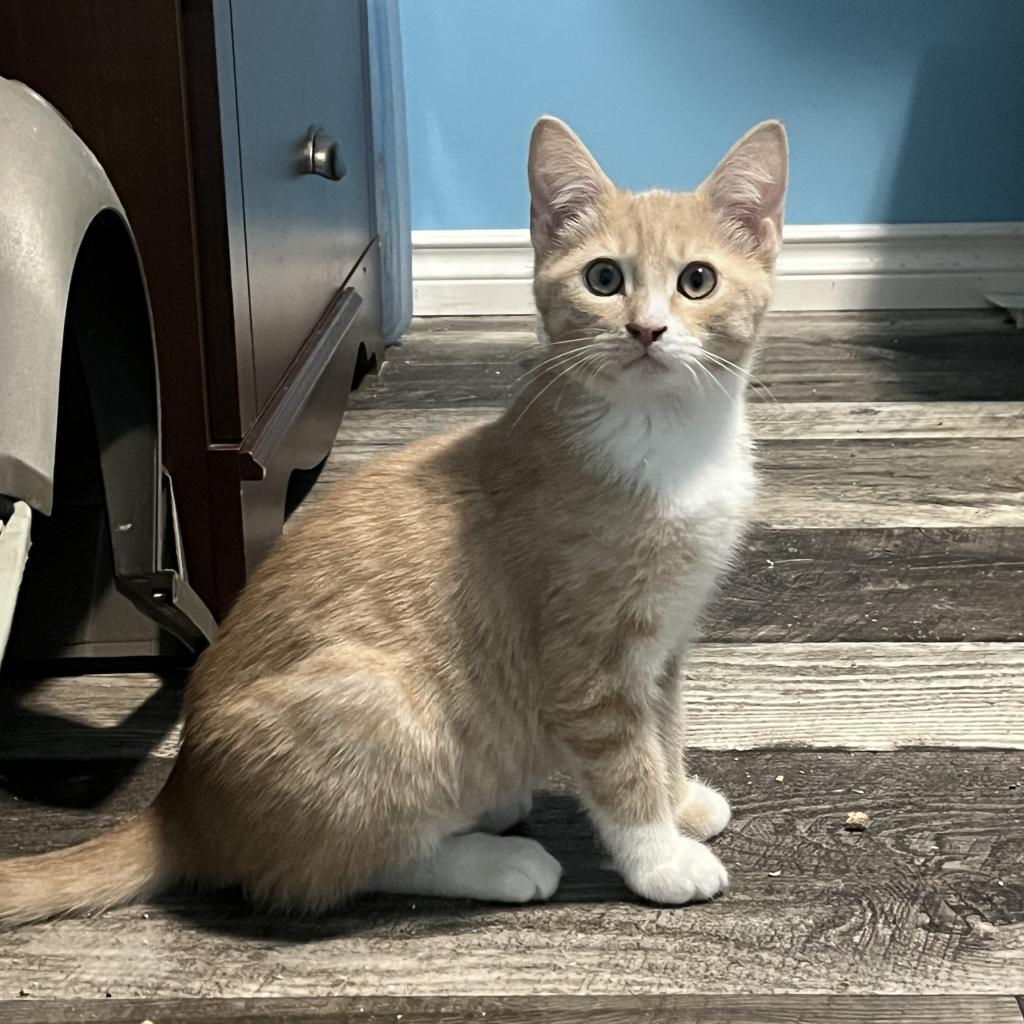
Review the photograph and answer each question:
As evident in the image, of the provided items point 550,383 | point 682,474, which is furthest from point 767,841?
point 550,383

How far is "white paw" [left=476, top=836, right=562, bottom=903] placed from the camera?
40.8 inches

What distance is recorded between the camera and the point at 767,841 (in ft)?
3.69

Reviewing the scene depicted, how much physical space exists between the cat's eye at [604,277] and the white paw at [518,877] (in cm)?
46

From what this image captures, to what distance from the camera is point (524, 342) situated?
8.90 feet

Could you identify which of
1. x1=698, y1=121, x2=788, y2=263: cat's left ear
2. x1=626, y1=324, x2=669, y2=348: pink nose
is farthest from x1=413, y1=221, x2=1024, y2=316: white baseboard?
x1=626, y1=324, x2=669, y2=348: pink nose

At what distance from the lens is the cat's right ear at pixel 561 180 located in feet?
3.57

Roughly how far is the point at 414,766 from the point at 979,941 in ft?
1.49

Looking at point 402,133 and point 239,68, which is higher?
point 239,68

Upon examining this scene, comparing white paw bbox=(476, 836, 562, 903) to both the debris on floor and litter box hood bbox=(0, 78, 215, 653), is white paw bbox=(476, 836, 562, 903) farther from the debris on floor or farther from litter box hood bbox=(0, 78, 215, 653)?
litter box hood bbox=(0, 78, 215, 653)

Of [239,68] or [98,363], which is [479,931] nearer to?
[98,363]

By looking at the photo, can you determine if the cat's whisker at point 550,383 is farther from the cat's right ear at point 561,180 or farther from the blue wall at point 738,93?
the blue wall at point 738,93

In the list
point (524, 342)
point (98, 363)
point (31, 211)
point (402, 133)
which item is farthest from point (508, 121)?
point (31, 211)

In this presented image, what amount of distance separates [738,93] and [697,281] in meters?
1.91

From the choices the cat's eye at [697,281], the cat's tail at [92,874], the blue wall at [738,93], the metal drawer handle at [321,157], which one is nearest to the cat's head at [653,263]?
the cat's eye at [697,281]
